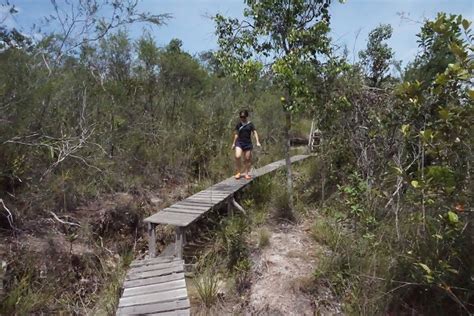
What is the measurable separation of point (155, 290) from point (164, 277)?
1.10ft

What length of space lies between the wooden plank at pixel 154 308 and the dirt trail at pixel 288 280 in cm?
111

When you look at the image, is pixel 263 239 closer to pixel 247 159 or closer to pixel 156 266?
pixel 156 266

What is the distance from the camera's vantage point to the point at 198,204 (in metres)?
6.27

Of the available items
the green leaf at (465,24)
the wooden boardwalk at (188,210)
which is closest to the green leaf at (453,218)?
the green leaf at (465,24)

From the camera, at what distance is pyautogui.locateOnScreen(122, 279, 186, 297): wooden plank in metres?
3.90

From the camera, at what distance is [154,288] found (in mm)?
3969

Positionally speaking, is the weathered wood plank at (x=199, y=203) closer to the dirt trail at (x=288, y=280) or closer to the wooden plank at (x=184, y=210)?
the wooden plank at (x=184, y=210)

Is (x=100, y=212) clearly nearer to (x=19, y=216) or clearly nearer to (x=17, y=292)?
(x=19, y=216)

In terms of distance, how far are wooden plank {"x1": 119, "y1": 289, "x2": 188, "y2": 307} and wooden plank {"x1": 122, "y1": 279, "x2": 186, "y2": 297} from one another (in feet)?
0.26

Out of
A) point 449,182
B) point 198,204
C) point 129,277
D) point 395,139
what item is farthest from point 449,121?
point 198,204

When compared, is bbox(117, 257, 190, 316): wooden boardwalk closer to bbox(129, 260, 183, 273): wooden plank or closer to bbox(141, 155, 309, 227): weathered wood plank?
bbox(129, 260, 183, 273): wooden plank

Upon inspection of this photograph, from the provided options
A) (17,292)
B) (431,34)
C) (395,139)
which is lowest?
(17,292)

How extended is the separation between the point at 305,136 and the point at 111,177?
12838mm

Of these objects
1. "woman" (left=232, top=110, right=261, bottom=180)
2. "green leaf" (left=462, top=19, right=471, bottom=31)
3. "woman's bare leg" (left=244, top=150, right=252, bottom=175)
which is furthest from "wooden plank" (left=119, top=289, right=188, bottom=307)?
"woman's bare leg" (left=244, top=150, right=252, bottom=175)
